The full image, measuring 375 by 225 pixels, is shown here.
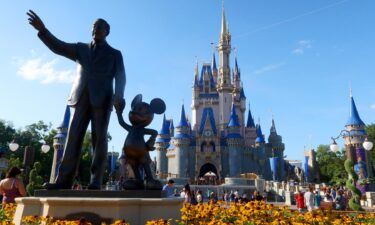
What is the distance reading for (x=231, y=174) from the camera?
51.0 m

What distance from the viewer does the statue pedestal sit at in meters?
4.56

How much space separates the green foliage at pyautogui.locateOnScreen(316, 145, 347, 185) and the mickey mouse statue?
55.0 meters

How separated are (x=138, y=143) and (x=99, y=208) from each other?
142 centimetres

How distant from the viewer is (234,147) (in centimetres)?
5291

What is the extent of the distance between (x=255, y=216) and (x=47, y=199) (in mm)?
3260

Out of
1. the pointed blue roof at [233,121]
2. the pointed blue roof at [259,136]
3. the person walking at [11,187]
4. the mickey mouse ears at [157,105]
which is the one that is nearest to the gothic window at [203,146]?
the pointed blue roof at [233,121]

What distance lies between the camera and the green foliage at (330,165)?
5791 cm

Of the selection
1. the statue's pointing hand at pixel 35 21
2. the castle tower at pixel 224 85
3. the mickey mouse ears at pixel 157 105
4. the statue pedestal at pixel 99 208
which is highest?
the castle tower at pixel 224 85

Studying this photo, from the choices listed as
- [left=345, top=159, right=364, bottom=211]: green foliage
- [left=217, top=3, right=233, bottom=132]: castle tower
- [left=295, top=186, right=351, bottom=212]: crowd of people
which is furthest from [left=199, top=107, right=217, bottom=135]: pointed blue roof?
[left=295, top=186, right=351, bottom=212]: crowd of people

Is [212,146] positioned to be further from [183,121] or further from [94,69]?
[94,69]

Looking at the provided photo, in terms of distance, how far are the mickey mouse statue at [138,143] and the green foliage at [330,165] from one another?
→ 2165 inches

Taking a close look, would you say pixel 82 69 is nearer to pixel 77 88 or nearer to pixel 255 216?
pixel 77 88

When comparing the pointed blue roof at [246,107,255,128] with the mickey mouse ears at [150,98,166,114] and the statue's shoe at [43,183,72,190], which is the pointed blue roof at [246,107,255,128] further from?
the statue's shoe at [43,183,72,190]

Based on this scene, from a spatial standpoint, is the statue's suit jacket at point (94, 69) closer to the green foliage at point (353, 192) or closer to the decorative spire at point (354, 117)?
the green foliage at point (353, 192)
